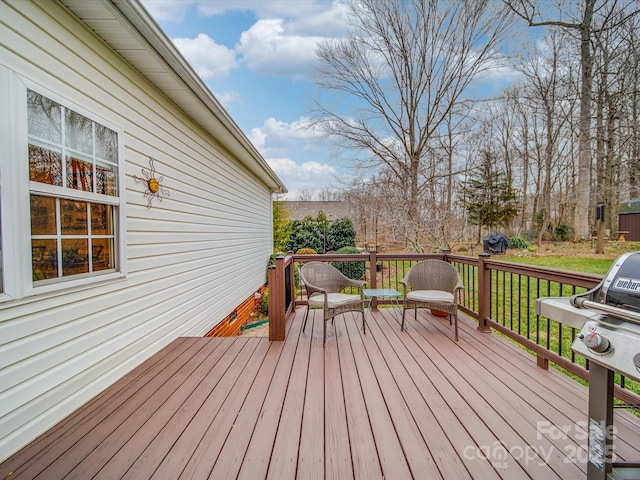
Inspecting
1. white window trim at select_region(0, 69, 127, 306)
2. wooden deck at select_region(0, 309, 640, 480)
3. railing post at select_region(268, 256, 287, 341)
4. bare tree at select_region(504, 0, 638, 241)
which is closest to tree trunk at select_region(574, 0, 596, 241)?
bare tree at select_region(504, 0, 638, 241)

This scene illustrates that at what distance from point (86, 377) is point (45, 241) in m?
1.04

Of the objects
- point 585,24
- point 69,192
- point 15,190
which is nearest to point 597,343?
point 15,190

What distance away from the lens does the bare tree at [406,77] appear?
895cm

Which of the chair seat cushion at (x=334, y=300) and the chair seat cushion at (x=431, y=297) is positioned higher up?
the chair seat cushion at (x=431, y=297)

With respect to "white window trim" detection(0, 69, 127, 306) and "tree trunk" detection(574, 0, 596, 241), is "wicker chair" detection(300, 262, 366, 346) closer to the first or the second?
"white window trim" detection(0, 69, 127, 306)

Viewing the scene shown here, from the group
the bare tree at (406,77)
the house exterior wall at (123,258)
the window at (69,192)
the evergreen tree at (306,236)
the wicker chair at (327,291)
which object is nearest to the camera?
the house exterior wall at (123,258)

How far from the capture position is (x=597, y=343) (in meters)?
1.07

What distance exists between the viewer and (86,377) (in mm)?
2080

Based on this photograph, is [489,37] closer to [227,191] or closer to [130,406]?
[227,191]

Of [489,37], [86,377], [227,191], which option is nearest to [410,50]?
[489,37]

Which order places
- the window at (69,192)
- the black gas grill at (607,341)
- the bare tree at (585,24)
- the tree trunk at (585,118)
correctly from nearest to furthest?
the black gas grill at (607,341)
the window at (69,192)
the bare tree at (585,24)
the tree trunk at (585,118)

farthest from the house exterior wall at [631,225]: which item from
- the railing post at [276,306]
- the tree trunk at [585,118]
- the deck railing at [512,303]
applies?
the railing post at [276,306]

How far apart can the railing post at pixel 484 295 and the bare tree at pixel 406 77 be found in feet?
18.6

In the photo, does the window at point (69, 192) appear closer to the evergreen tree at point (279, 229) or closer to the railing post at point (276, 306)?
the railing post at point (276, 306)
